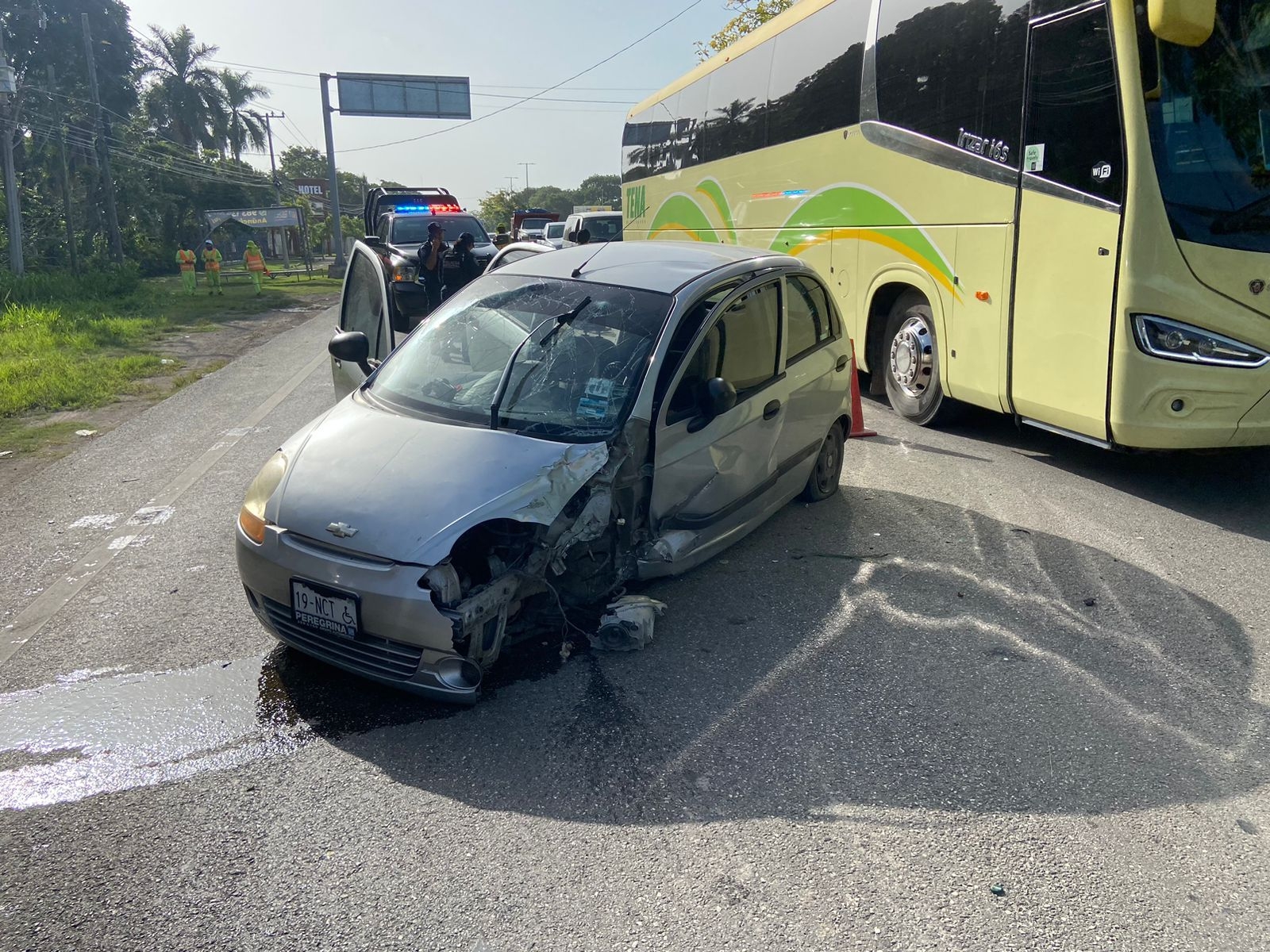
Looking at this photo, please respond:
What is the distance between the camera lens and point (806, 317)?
19.8 ft

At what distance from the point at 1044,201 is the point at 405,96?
35904mm

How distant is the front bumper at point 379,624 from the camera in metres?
3.59

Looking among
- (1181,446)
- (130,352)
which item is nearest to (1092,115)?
(1181,446)

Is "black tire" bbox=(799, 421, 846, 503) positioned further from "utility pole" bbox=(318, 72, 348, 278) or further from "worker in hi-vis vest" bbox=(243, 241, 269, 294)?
"utility pole" bbox=(318, 72, 348, 278)

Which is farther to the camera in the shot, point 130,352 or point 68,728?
point 130,352

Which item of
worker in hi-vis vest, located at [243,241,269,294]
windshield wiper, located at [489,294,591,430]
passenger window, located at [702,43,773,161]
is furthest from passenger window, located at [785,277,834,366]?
worker in hi-vis vest, located at [243,241,269,294]

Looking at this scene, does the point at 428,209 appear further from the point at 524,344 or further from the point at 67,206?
the point at 67,206

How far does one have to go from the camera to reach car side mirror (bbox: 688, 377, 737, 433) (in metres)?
4.60

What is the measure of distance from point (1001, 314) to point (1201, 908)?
17.3 feet

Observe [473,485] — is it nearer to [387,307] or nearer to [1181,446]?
[387,307]

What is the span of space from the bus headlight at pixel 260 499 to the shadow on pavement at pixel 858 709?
0.64 meters

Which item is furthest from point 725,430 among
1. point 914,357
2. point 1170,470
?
point 914,357

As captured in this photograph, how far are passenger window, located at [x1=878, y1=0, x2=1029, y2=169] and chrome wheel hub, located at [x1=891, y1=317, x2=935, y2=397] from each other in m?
1.69

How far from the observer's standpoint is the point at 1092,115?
6145 millimetres
